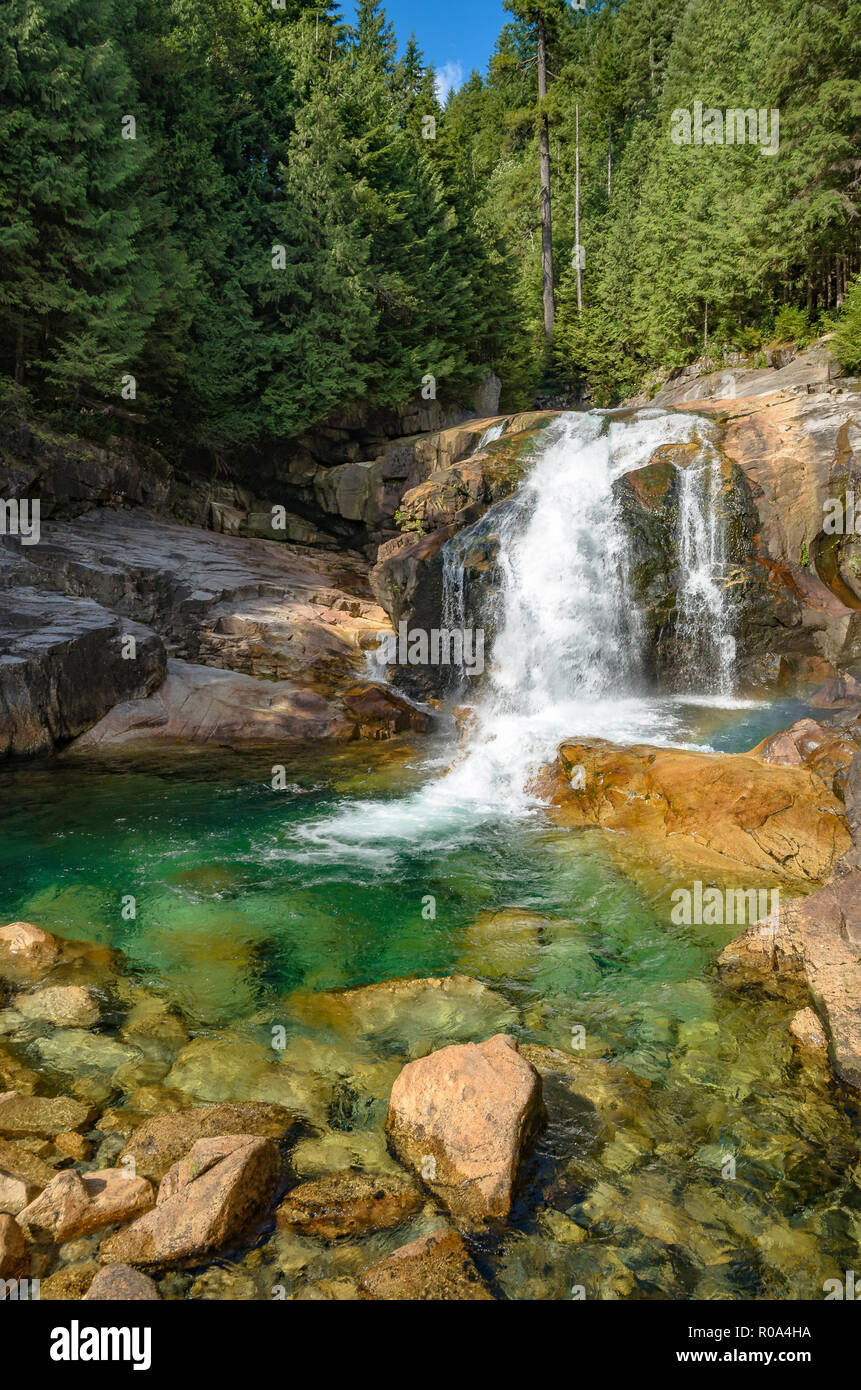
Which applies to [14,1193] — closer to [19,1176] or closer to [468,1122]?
[19,1176]

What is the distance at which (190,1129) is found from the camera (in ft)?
14.6

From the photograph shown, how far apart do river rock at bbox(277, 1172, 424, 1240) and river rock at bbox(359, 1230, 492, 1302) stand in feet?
0.89

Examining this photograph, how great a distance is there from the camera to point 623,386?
34.9 meters

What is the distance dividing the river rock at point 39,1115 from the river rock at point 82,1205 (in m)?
0.58

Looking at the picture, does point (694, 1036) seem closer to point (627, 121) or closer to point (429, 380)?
point (429, 380)

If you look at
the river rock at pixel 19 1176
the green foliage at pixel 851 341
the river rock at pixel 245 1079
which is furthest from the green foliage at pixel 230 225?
the river rock at pixel 19 1176

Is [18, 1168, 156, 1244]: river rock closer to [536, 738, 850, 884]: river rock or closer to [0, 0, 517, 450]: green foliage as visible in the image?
[536, 738, 850, 884]: river rock

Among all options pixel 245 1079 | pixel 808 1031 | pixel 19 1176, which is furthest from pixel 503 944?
pixel 19 1176

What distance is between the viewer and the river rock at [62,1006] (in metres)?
5.72

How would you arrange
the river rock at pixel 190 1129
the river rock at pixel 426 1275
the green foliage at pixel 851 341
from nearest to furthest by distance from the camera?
the river rock at pixel 426 1275, the river rock at pixel 190 1129, the green foliage at pixel 851 341

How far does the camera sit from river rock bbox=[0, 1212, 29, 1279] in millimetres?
3400

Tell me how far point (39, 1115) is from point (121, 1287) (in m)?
1.62

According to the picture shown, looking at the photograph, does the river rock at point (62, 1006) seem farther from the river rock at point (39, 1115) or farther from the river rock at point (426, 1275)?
the river rock at point (426, 1275)
